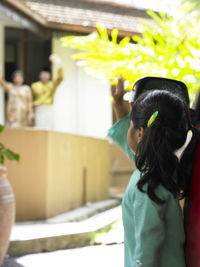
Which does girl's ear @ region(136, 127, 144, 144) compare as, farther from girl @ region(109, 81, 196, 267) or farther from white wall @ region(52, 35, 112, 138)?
white wall @ region(52, 35, 112, 138)

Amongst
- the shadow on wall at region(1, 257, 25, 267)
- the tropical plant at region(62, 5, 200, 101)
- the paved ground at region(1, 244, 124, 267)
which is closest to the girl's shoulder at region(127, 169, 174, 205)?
the tropical plant at region(62, 5, 200, 101)

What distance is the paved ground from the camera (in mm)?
3953

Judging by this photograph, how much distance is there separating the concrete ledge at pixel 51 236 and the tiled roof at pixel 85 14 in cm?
540

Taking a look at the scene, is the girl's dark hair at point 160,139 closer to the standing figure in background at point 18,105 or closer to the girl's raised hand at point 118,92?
the girl's raised hand at point 118,92

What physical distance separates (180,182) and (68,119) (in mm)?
9688

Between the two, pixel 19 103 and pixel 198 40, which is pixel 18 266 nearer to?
pixel 198 40

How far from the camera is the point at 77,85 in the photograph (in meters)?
11.5

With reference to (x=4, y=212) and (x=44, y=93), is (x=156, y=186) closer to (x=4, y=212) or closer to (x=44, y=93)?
(x=4, y=212)


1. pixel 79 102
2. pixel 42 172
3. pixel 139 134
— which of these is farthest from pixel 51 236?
pixel 79 102

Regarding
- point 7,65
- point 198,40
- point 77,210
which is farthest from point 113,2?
point 198,40

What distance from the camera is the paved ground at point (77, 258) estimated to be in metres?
3.95

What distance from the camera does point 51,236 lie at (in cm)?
465

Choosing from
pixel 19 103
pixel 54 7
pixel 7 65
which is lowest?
pixel 19 103

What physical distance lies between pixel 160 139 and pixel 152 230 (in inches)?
12.3
